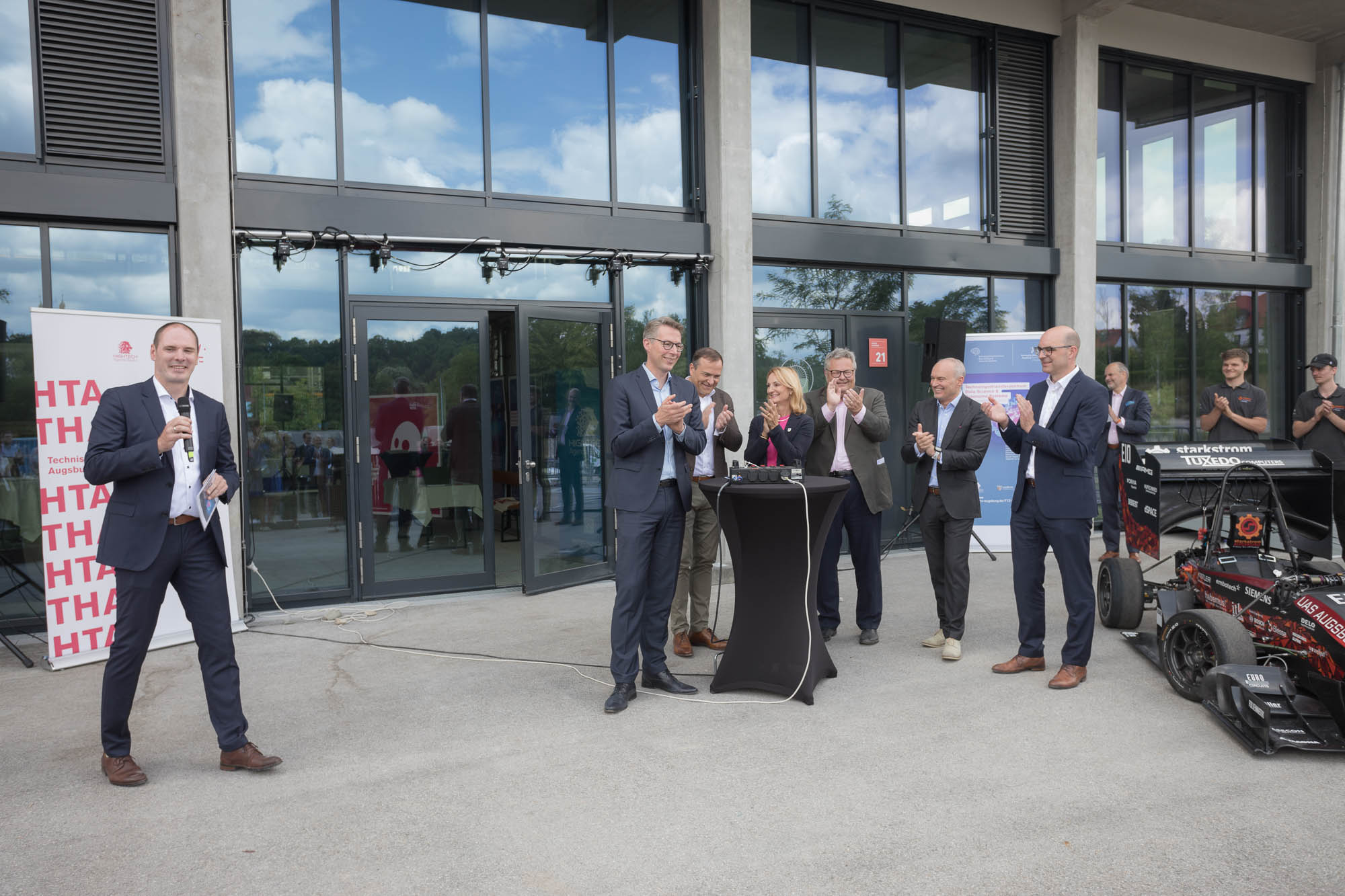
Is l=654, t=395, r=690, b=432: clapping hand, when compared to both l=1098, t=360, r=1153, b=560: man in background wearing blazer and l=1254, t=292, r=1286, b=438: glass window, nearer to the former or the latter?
l=1098, t=360, r=1153, b=560: man in background wearing blazer

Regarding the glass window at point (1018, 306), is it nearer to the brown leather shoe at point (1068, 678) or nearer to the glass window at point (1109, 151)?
the glass window at point (1109, 151)

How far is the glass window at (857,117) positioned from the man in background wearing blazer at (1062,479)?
4.93 metres

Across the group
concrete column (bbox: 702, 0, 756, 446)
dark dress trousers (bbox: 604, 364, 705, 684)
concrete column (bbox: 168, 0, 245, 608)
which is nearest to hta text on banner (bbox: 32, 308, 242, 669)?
concrete column (bbox: 168, 0, 245, 608)

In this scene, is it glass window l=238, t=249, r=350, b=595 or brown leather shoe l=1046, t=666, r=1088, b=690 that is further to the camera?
glass window l=238, t=249, r=350, b=595

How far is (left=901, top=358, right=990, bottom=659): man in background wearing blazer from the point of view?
204 inches

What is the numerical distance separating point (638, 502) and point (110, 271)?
4.56 metres

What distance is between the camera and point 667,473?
4.53 metres

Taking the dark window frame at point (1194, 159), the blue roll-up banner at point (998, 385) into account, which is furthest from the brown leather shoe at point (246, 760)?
the dark window frame at point (1194, 159)

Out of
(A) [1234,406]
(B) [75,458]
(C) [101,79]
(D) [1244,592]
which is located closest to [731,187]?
(C) [101,79]

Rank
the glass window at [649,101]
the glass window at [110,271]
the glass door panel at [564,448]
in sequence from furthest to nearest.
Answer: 1. the glass window at [649,101]
2. the glass door panel at [564,448]
3. the glass window at [110,271]

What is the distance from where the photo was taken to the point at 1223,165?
A: 451 inches

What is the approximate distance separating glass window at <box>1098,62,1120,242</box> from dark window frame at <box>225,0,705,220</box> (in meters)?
5.29

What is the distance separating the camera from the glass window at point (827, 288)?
877 cm

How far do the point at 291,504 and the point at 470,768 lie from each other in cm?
394
